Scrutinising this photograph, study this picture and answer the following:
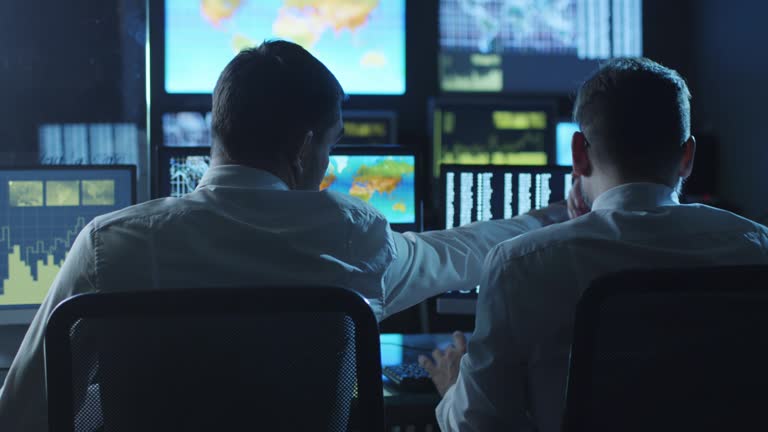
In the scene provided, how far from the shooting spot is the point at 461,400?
1063 millimetres

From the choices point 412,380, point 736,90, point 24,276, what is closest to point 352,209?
point 412,380

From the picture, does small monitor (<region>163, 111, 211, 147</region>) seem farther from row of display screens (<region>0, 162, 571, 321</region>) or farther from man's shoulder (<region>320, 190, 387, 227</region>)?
man's shoulder (<region>320, 190, 387, 227</region>)

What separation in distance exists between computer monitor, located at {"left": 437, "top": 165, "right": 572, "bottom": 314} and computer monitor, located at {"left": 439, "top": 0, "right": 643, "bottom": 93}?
2438 millimetres

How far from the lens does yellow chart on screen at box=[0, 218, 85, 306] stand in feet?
5.54

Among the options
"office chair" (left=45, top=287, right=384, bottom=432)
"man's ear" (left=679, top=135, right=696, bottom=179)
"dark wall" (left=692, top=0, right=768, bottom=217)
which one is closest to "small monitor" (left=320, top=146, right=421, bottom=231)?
"man's ear" (left=679, top=135, right=696, bottom=179)

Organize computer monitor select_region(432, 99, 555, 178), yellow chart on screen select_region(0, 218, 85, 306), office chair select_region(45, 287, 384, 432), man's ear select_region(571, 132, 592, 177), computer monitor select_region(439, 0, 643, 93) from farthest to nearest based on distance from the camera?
1. computer monitor select_region(439, 0, 643, 93)
2. computer monitor select_region(432, 99, 555, 178)
3. yellow chart on screen select_region(0, 218, 85, 306)
4. man's ear select_region(571, 132, 592, 177)
5. office chair select_region(45, 287, 384, 432)

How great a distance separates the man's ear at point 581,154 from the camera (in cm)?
116

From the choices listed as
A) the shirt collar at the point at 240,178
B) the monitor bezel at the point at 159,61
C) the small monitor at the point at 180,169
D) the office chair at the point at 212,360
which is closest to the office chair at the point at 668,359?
the office chair at the point at 212,360

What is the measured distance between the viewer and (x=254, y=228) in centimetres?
96

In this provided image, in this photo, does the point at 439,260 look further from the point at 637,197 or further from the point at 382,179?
the point at 382,179

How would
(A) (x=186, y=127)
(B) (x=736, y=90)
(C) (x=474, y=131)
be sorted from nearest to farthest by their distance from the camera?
(A) (x=186, y=127)
(C) (x=474, y=131)
(B) (x=736, y=90)

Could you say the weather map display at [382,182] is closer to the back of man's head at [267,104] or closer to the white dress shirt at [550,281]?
the back of man's head at [267,104]

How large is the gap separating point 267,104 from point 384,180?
833 mm

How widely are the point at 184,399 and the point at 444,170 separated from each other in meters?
1.19
